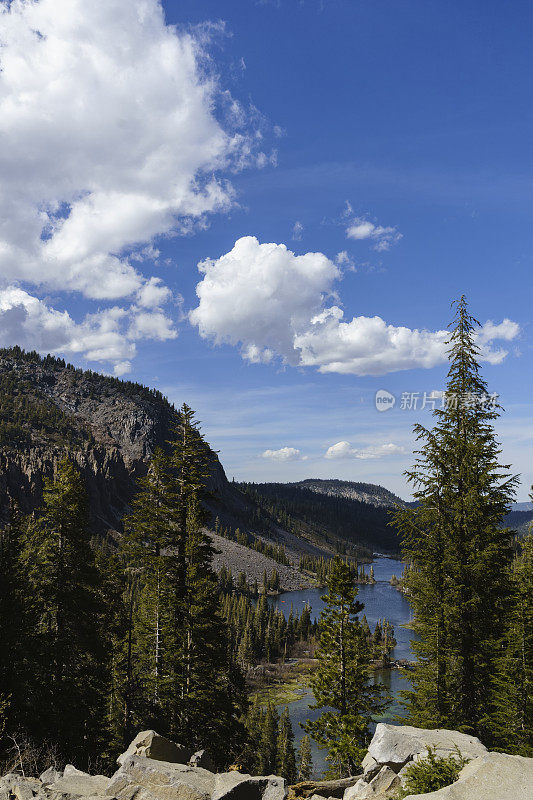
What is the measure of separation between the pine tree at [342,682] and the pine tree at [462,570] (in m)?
3.89

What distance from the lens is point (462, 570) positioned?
60.8 ft

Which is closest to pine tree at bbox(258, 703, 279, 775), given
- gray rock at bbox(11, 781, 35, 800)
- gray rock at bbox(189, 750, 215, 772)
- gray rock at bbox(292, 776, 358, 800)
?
gray rock at bbox(189, 750, 215, 772)

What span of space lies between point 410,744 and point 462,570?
711cm

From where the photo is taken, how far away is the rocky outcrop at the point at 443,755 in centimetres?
883

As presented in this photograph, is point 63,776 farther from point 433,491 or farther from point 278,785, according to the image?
point 433,491

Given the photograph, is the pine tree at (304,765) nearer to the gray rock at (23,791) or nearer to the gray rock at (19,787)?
the gray rock at (19,787)

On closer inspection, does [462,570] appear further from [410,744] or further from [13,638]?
[13,638]

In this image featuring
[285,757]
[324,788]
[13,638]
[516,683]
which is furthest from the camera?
[285,757]

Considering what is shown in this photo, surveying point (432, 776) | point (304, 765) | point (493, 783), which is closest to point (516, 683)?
point (432, 776)

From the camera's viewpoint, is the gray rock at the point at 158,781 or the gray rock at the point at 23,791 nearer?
the gray rock at the point at 158,781

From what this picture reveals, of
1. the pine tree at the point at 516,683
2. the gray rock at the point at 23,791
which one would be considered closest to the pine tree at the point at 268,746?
the pine tree at the point at 516,683

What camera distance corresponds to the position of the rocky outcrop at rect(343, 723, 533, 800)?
883cm

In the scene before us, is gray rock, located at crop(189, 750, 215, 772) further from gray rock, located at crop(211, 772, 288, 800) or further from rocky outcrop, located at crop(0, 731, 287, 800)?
gray rock, located at crop(211, 772, 288, 800)

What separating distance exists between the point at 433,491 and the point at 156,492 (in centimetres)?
1338
